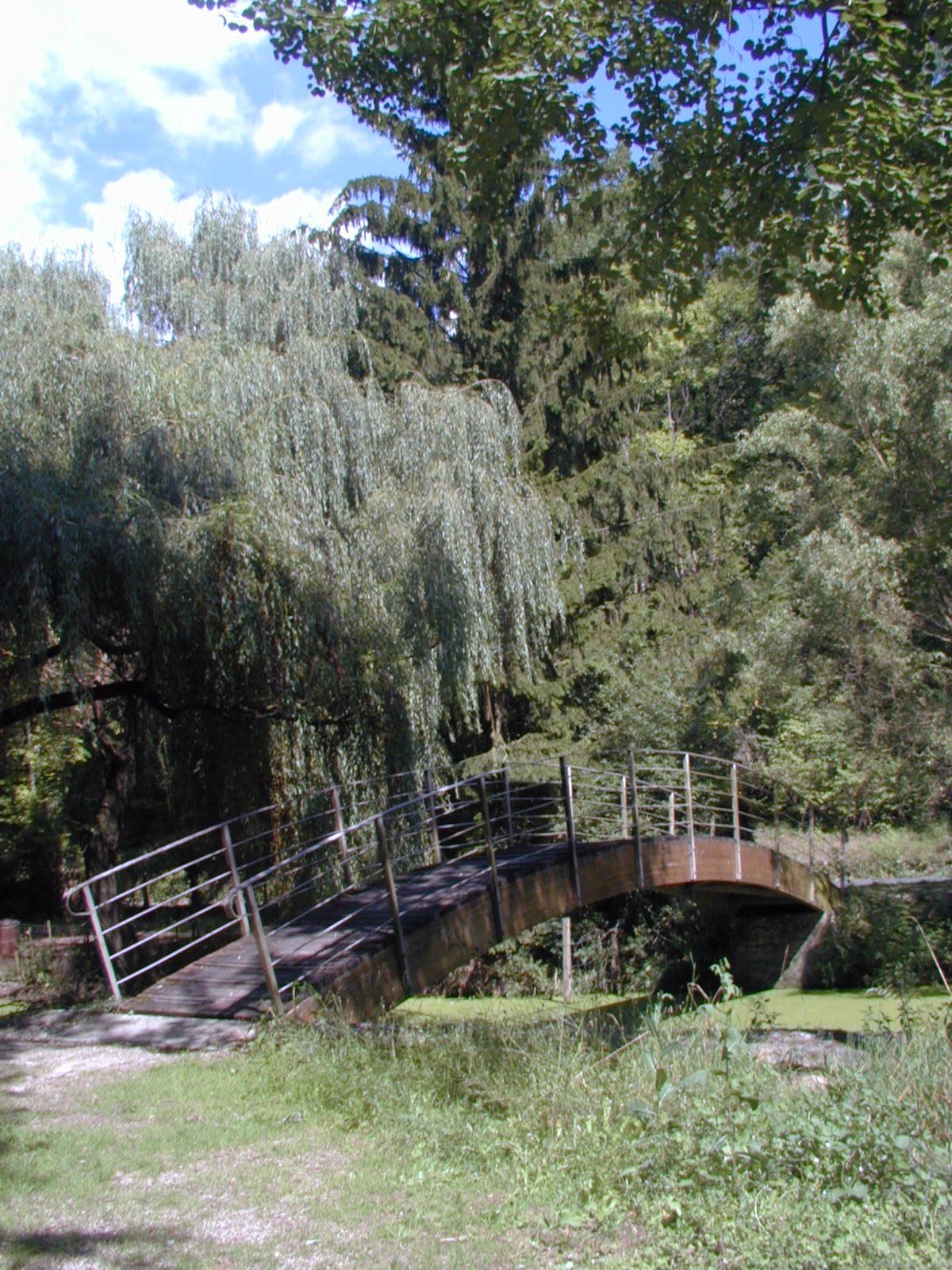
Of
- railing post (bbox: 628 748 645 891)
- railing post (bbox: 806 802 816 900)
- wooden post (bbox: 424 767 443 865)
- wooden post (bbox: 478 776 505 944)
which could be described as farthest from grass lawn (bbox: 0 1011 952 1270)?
railing post (bbox: 806 802 816 900)

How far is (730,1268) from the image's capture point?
3131 millimetres

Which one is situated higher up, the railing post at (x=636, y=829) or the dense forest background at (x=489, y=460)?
the dense forest background at (x=489, y=460)

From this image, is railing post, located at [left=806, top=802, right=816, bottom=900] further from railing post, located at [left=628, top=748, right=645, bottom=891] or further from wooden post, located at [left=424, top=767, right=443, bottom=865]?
wooden post, located at [left=424, top=767, right=443, bottom=865]

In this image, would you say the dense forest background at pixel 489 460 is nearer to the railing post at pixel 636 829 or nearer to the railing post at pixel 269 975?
the railing post at pixel 636 829

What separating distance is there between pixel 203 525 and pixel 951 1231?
749cm

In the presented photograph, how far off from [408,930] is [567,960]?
9210 millimetres

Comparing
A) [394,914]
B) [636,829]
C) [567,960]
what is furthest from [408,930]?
[567,960]

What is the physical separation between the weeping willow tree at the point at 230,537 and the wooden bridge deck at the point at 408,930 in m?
1.93

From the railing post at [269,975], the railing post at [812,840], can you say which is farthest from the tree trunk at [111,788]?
the railing post at [812,840]

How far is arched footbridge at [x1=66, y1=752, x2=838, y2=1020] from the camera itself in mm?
7004

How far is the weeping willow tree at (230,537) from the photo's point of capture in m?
8.97

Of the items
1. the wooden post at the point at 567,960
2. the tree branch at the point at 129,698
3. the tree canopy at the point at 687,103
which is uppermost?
the tree canopy at the point at 687,103

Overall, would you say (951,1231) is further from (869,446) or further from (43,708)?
(869,446)

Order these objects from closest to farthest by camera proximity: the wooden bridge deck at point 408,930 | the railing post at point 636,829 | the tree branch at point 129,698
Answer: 1. the wooden bridge deck at point 408,930
2. the tree branch at point 129,698
3. the railing post at point 636,829
